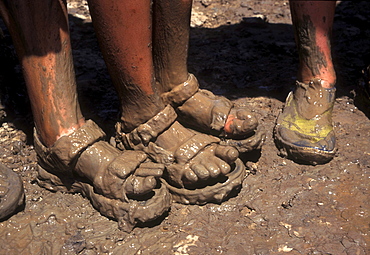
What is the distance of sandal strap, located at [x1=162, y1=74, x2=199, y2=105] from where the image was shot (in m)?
2.41

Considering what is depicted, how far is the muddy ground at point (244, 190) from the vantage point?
2.04 meters

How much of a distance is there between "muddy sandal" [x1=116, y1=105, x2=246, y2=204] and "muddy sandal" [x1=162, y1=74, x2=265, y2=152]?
8 cm

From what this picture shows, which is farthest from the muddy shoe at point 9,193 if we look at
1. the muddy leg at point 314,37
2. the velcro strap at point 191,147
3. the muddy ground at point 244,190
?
the muddy leg at point 314,37

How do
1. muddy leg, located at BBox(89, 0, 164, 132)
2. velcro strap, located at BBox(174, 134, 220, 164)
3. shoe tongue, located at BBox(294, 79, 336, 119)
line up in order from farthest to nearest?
shoe tongue, located at BBox(294, 79, 336, 119) < velcro strap, located at BBox(174, 134, 220, 164) < muddy leg, located at BBox(89, 0, 164, 132)

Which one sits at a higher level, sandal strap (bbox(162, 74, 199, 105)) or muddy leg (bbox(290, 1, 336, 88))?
muddy leg (bbox(290, 1, 336, 88))

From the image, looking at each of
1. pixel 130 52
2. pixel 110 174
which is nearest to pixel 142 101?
pixel 130 52

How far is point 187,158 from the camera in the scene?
2240 millimetres

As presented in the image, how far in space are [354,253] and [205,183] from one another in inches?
28.7

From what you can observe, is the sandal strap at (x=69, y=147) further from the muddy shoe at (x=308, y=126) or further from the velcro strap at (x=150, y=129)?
the muddy shoe at (x=308, y=126)

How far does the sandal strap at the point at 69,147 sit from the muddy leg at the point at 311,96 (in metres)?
1.05

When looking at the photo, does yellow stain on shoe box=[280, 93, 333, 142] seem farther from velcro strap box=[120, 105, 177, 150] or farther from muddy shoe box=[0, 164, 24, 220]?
muddy shoe box=[0, 164, 24, 220]

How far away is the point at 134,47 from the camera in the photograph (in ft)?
6.86

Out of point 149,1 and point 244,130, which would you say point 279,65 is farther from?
point 149,1

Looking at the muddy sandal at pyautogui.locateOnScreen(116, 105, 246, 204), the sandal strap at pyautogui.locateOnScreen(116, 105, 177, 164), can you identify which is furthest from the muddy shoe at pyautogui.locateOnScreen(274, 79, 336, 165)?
the sandal strap at pyautogui.locateOnScreen(116, 105, 177, 164)
